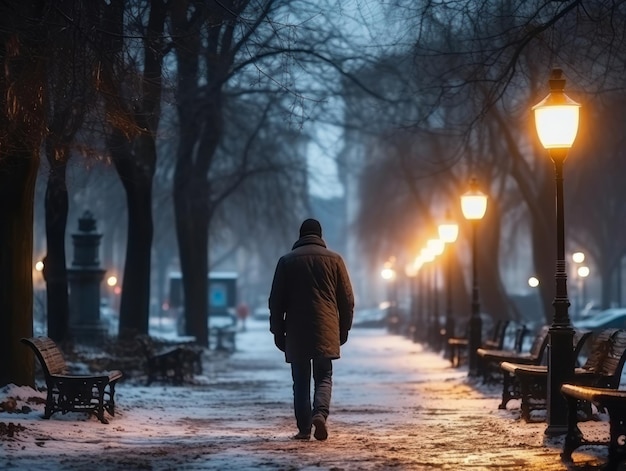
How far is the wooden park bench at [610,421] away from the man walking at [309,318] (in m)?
2.32

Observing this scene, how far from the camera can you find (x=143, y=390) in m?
21.9

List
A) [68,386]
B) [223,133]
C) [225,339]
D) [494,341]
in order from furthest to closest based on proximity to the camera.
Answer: [225,339], [223,133], [494,341], [68,386]

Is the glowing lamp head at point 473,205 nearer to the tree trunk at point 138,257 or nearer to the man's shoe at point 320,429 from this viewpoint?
the tree trunk at point 138,257

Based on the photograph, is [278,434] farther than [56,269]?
No

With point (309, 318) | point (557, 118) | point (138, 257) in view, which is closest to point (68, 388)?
point (309, 318)

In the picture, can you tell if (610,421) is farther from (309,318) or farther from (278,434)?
(278,434)

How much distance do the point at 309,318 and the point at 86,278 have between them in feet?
72.9

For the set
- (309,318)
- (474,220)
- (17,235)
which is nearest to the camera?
(309,318)

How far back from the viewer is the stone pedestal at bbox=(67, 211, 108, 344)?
34.6 meters

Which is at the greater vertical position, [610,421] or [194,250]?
[194,250]

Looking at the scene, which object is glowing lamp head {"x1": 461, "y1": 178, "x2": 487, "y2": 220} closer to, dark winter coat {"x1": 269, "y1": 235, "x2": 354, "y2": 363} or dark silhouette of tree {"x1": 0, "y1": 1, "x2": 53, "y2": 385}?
dark silhouette of tree {"x1": 0, "y1": 1, "x2": 53, "y2": 385}

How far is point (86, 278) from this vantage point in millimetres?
35000

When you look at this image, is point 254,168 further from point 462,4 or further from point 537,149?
point 462,4

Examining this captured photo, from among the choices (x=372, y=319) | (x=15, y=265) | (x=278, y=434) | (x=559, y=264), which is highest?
(x=15, y=265)
